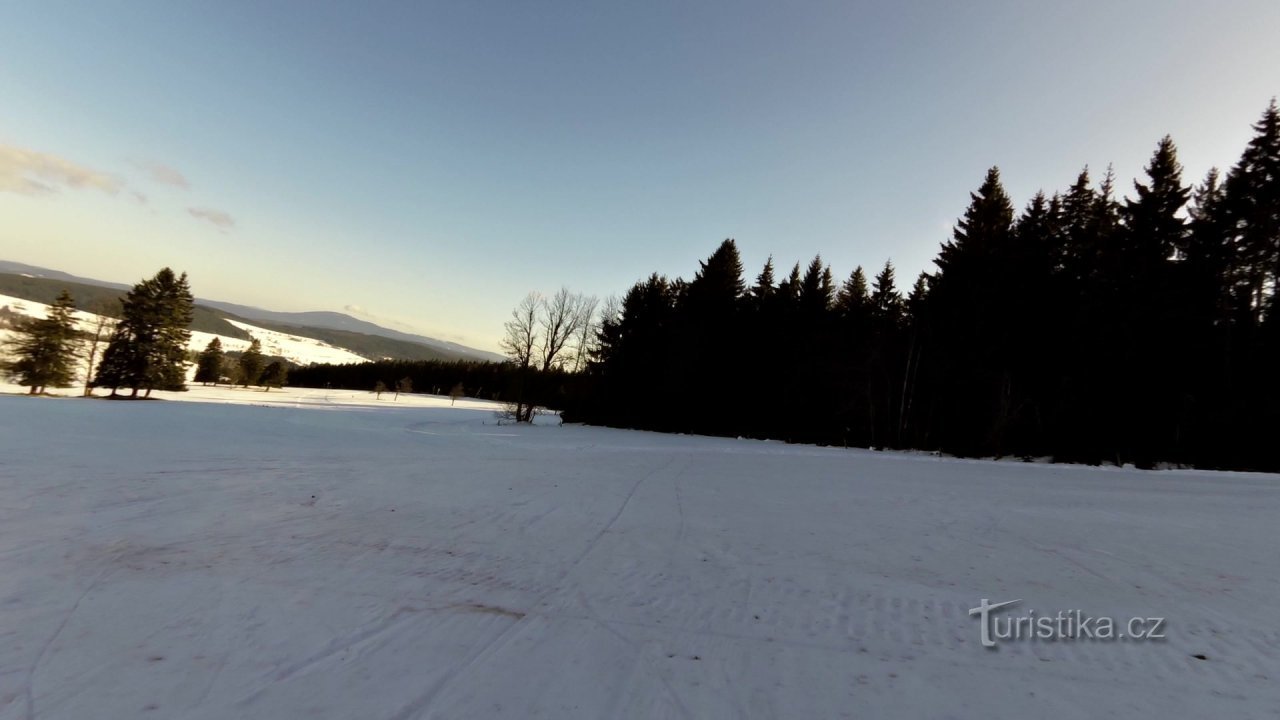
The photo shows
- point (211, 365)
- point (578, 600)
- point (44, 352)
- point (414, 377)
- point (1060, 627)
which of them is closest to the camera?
point (1060, 627)

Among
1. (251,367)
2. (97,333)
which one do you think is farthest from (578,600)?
(251,367)

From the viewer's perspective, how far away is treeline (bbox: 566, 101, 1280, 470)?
23188mm

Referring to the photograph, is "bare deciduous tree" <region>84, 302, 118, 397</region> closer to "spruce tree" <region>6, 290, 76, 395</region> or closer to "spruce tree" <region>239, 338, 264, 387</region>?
"spruce tree" <region>6, 290, 76, 395</region>

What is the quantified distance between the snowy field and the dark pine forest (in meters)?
18.4

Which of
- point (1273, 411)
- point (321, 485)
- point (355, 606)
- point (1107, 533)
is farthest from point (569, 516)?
point (1273, 411)

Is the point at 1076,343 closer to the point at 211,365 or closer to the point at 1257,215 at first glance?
the point at 1257,215

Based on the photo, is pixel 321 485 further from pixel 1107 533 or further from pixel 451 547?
pixel 1107 533

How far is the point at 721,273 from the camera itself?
140 ft

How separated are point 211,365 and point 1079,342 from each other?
4651 inches

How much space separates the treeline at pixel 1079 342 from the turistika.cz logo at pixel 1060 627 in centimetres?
2464

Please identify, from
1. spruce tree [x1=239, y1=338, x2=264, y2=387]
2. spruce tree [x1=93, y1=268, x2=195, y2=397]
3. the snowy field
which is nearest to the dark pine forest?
the snowy field

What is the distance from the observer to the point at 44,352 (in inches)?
1640

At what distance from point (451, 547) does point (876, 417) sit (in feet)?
108

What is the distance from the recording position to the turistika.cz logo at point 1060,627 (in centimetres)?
421
